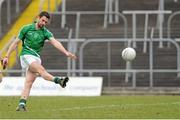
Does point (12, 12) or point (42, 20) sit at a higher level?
point (12, 12)

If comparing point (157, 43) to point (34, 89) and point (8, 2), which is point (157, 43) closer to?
point (34, 89)

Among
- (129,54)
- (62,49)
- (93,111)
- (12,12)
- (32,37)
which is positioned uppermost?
(12,12)

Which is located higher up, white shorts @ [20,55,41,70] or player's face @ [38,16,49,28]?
player's face @ [38,16,49,28]

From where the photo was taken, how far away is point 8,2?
36.3 metres

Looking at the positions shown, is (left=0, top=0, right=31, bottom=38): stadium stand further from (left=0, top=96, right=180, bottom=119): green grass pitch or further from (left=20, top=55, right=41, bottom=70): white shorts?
→ (left=20, top=55, right=41, bottom=70): white shorts

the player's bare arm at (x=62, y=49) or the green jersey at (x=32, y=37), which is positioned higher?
the green jersey at (x=32, y=37)

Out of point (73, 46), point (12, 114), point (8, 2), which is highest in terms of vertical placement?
point (8, 2)

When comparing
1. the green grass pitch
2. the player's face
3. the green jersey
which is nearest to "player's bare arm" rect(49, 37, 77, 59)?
the green jersey

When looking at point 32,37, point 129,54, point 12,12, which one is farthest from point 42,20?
Answer: point 12,12

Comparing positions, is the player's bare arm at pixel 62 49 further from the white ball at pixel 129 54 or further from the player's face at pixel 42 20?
the white ball at pixel 129 54

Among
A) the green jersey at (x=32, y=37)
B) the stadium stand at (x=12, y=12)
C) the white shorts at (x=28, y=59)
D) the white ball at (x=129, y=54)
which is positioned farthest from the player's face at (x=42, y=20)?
the stadium stand at (x=12, y=12)

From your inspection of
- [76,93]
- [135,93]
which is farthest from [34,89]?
[135,93]

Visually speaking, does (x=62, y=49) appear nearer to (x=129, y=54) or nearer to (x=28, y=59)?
(x=28, y=59)

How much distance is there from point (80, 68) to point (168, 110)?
11645 mm
